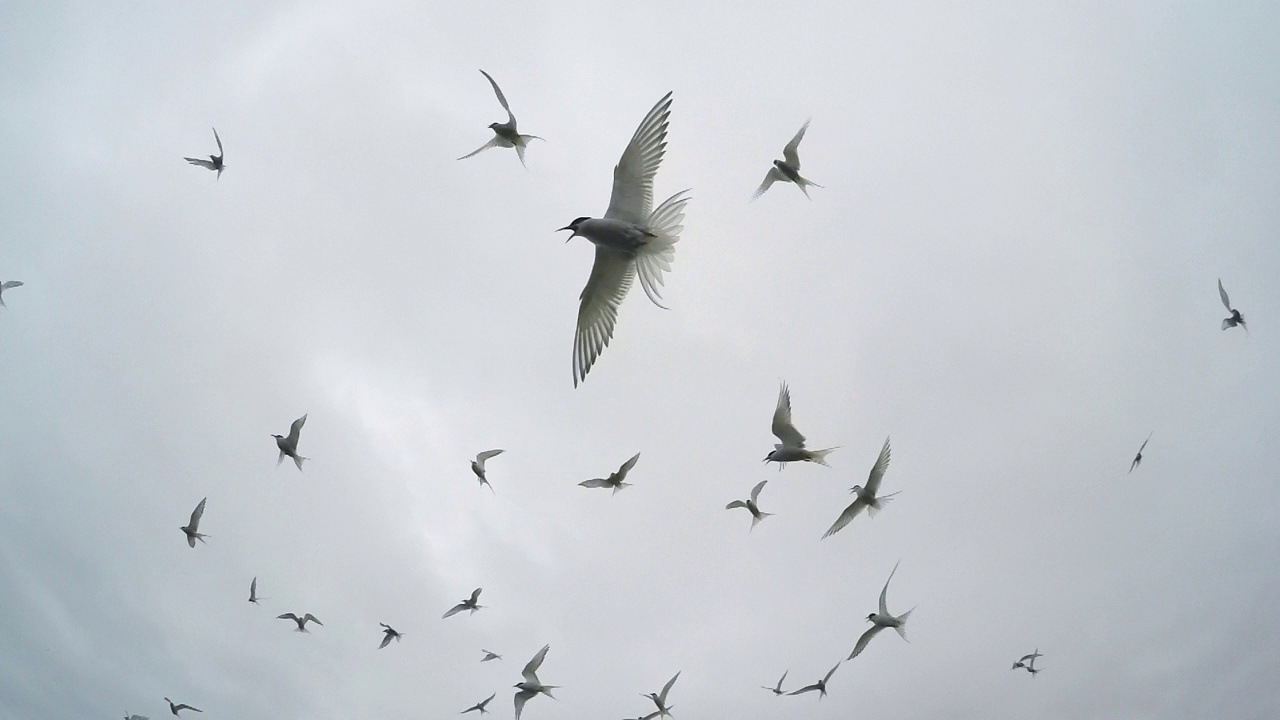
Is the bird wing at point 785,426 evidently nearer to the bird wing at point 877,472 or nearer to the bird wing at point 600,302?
the bird wing at point 877,472

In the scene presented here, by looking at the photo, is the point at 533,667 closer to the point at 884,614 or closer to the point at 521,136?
the point at 884,614

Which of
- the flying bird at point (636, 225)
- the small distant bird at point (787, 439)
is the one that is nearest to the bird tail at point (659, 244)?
the flying bird at point (636, 225)

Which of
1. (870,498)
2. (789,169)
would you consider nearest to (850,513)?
(870,498)

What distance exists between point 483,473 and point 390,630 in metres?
8.04

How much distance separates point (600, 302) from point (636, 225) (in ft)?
4.57

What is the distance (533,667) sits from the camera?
67.4 feet

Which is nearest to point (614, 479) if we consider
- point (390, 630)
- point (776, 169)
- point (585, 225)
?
point (776, 169)

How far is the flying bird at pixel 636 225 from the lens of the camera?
1042 centimetres

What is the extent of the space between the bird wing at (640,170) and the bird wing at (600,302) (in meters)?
0.61

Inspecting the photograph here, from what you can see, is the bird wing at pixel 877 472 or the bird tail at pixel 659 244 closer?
the bird tail at pixel 659 244

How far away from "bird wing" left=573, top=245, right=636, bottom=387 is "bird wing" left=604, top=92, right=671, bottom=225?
1.99 ft

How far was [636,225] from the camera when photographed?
10.5 m

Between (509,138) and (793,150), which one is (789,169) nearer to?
(793,150)

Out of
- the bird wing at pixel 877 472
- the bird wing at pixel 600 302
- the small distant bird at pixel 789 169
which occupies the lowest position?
the bird wing at pixel 600 302
